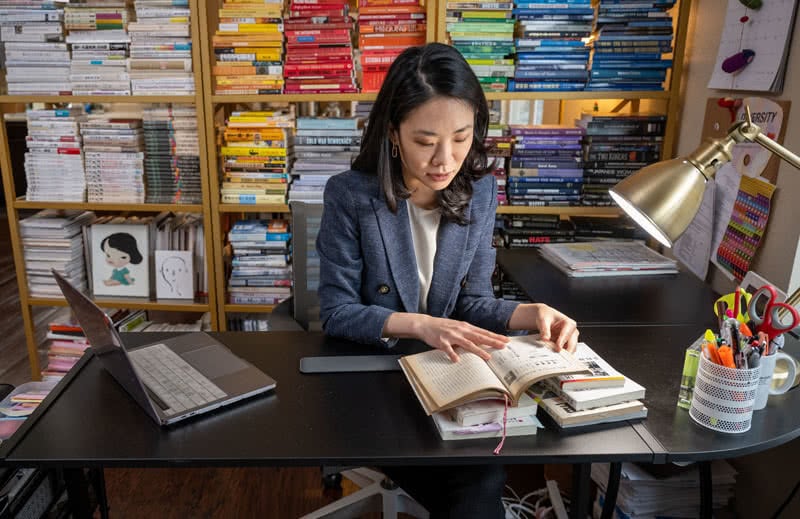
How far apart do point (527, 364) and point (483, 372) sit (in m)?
0.08

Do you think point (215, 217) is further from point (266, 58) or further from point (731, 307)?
point (731, 307)

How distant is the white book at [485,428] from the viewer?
3.17 feet

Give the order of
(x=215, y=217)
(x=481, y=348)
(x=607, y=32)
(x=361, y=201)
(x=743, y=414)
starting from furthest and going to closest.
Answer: (x=215, y=217), (x=607, y=32), (x=361, y=201), (x=481, y=348), (x=743, y=414)

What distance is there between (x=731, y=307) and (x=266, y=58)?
5.62ft

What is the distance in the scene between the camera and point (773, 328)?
1013 millimetres

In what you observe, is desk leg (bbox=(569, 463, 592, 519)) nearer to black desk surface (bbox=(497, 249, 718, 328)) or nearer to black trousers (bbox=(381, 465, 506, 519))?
black trousers (bbox=(381, 465, 506, 519))

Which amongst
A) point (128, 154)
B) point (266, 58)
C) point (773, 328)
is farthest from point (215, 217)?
point (773, 328)

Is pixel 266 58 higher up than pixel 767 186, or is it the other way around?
pixel 266 58

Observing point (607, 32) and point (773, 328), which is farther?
point (607, 32)

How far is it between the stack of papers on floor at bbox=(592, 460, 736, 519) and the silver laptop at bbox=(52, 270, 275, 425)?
3.47ft

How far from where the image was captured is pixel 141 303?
8.11 ft

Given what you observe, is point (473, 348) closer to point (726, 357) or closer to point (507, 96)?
point (726, 357)

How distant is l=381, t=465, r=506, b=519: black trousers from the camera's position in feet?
3.86

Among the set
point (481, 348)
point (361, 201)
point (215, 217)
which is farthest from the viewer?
point (215, 217)
